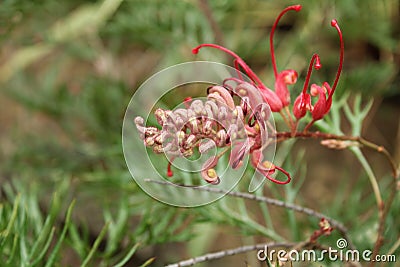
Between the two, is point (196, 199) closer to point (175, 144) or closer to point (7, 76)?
point (175, 144)

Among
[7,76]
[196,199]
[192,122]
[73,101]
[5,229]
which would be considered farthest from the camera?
[7,76]

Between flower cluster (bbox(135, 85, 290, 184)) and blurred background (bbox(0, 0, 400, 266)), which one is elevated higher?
blurred background (bbox(0, 0, 400, 266))

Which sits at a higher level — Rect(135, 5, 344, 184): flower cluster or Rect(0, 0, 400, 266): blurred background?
Rect(0, 0, 400, 266): blurred background

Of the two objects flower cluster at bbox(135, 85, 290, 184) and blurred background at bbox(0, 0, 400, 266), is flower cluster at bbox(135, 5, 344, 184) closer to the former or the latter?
flower cluster at bbox(135, 85, 290, 184)

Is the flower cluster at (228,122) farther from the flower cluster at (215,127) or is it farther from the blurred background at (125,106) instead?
the blurred background at (125,106)

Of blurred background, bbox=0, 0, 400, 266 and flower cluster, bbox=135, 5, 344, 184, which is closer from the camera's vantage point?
flower cluster, bbox=135, 5, 344, 184

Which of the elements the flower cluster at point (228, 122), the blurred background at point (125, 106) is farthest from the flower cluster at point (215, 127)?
the blurred background at point (125, 106)

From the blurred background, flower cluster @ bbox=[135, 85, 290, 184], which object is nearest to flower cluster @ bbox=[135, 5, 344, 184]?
flower cluster @ bbox=[135, 85, 290, 184]

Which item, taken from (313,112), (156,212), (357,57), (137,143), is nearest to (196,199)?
(156,212)
